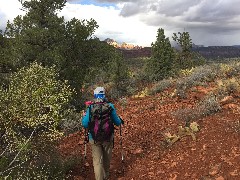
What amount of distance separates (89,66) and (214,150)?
14600 mm

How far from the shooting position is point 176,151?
923 cm

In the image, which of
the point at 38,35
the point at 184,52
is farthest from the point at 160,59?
the point at 38,35

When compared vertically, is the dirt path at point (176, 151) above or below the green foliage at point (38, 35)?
below

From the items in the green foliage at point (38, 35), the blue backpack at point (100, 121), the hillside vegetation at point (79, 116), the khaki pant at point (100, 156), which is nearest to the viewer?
the hillside vegetation at point (79, 116)

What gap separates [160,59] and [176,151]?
27.8 meters

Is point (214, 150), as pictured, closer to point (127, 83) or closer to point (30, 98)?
point (30, 98)

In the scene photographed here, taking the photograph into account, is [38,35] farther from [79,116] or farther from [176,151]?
[176,151]

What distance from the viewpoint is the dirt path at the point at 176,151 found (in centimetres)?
804

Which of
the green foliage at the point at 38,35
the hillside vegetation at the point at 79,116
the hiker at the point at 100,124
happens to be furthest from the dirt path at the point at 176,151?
the green foliage at the point at 38,35

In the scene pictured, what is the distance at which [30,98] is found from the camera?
21.2 ft

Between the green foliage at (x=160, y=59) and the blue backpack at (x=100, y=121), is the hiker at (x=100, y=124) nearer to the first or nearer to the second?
the blue backpack at (x=100, y=121)

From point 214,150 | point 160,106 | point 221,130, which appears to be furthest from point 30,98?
point 160,106

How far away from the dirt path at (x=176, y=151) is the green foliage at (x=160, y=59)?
23.9 meters

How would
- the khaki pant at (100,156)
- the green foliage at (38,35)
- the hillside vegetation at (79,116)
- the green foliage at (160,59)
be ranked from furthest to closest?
1. the green foliage at (160,59)
2. the green foliage at (38,35)
3. the khaki pant at (100,156)
4. the hillside vegetation at (79,116)
